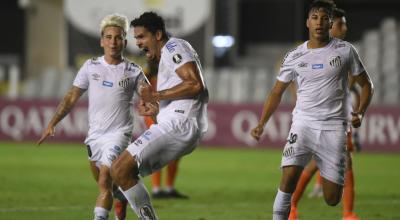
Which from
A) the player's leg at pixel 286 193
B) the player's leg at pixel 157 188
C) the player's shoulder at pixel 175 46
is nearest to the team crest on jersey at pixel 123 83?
the player's shoulder at pixel 175 46

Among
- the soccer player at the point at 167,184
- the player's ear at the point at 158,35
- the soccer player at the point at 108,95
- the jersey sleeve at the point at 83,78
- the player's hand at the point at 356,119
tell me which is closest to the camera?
the player's ear at the point at 158,35

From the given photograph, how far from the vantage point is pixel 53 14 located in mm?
27500

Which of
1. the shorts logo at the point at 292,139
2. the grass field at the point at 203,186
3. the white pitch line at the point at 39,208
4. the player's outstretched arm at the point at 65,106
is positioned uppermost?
the player's outstretched arm at the point at 65,106

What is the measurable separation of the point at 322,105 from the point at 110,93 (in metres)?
2.09

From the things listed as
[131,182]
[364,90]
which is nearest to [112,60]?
[131,182]

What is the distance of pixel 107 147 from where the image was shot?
28.7ft

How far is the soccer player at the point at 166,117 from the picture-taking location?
25.2 feet

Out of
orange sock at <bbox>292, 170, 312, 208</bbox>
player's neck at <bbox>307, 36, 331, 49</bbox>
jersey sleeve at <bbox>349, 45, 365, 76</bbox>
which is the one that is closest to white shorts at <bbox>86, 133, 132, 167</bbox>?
player's neck at <bbox>307, 36, 331, 49</bbox>

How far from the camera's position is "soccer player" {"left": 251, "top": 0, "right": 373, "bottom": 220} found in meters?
8.38

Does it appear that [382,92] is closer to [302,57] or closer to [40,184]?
[40,184]

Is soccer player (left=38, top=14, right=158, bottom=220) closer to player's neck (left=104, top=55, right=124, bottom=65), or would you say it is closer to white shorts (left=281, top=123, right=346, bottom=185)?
player's neck (left=104, top=55, right=124, bottom=65)

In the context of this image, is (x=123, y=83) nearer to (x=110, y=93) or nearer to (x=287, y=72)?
(x=110, y=93)

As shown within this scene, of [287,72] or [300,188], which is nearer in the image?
[287,72]

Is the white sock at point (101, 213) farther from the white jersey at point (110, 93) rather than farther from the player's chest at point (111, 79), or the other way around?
the player's chest at point (111, 79)
